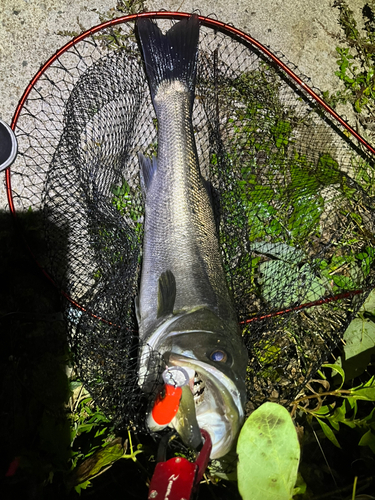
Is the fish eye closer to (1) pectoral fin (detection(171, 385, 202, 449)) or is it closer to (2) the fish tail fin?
(1) pectoral fin (detection(171, 385, 202, 449))

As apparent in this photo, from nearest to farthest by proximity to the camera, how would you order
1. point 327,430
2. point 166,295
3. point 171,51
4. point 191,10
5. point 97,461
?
1. point 166,295
2. point 97,461
3. point 327,430
4. point 171,51
5. point 191,10

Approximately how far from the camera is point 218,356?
223 cm

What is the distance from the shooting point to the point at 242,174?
349cm

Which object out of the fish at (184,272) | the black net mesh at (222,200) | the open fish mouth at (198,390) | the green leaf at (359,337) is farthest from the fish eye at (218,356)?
the green leaf at (359,337)

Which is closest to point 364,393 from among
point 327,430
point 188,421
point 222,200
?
point 327,430

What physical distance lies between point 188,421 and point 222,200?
1.77 meters

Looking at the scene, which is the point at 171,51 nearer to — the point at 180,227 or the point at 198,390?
the point at 180,227

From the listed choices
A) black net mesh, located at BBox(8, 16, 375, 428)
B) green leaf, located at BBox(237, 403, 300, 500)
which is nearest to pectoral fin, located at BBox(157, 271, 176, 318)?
black net mesh, located at BBox(8, 16, 375, 428)

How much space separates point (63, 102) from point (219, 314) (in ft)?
7.09

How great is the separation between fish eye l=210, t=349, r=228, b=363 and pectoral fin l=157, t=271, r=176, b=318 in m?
0.41

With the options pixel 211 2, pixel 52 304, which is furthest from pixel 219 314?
pixel 211 2

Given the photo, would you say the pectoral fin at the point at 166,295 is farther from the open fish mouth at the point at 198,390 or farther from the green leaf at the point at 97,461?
the green leaf at the point at 97,461

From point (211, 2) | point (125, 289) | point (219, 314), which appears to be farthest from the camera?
point (211, 2)

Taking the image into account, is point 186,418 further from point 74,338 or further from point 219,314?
point 74,338
